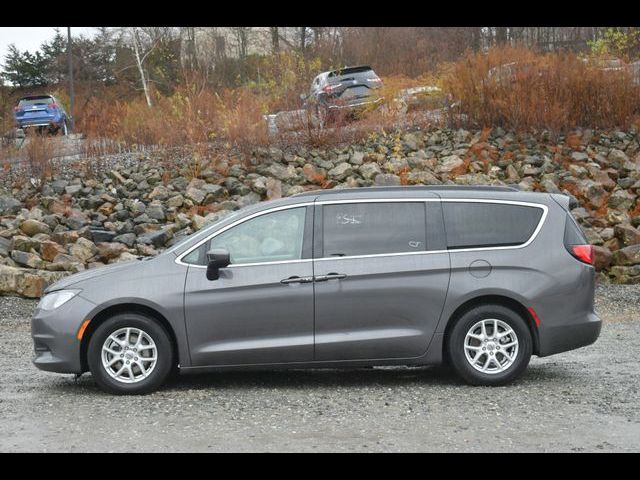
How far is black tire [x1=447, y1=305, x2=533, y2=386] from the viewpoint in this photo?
8.77m

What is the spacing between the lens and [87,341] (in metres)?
8.75

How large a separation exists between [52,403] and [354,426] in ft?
8.71

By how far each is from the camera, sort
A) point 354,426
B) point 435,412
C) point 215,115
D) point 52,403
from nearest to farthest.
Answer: point 354,426 → point 435,412 → point 52,403 → point 215,115

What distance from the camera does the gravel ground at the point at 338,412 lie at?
22.3 ft

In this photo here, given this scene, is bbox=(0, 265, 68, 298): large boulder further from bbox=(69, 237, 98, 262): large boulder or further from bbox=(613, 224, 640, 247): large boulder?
bbox=(613, 224, 640, 247): large boulder

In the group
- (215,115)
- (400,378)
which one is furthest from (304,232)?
(215,115)

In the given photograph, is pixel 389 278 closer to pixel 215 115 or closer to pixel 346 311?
pixel 346 311

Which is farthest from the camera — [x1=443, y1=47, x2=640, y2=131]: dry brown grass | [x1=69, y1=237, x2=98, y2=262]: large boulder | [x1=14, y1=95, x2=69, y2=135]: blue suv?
[x1=14, y1=95, x2=69, y2=135]: blue suv

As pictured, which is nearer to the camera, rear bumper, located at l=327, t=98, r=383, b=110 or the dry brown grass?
the dry brown grass

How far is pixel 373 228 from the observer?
8.95 meters

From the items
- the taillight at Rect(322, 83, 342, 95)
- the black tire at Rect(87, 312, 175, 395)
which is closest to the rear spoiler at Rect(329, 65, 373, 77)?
the taillight at Rect(322, 83, 342, 95)

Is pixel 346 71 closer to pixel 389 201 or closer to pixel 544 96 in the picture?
pixel 544 96

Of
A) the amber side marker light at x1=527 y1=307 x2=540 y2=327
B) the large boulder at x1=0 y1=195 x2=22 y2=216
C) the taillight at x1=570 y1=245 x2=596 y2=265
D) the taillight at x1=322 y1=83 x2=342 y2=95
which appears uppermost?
the taillight at x1=322 y1=83 x2=342 y2=95

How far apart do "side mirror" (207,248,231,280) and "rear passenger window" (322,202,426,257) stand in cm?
86
